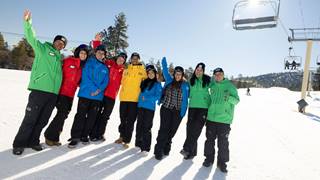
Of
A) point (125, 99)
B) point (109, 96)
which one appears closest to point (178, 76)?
point (125, 99)

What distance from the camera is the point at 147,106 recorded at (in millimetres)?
5875

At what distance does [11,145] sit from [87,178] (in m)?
1.85

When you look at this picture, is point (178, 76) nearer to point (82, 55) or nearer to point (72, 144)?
point (82, 55)

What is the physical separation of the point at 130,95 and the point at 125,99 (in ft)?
0.46

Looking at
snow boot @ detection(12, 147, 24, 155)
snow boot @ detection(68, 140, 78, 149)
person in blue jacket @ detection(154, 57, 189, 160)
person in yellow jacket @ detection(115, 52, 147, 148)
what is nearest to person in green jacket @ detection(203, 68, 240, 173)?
person in blue jacket @ detection(154, 57, 189, 160)

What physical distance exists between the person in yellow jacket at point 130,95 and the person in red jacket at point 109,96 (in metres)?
0.21

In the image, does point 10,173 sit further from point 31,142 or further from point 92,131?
point 92,131

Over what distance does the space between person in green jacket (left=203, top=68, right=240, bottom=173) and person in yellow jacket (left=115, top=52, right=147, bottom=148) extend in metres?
1.50

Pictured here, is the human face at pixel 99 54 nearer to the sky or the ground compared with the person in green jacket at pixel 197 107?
nearer to the sky

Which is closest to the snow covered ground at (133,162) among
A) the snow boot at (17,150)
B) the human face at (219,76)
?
the snow boot at (17,150)

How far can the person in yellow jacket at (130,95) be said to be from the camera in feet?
19.9

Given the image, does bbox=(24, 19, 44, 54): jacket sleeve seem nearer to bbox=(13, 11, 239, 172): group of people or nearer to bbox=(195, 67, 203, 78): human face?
bbox=(13, 11, 239, 172): group of people

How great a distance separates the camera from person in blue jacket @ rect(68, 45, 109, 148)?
5539 millimetres

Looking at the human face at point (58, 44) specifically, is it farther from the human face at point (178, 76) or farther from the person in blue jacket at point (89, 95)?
the human face at point (178, 76)
